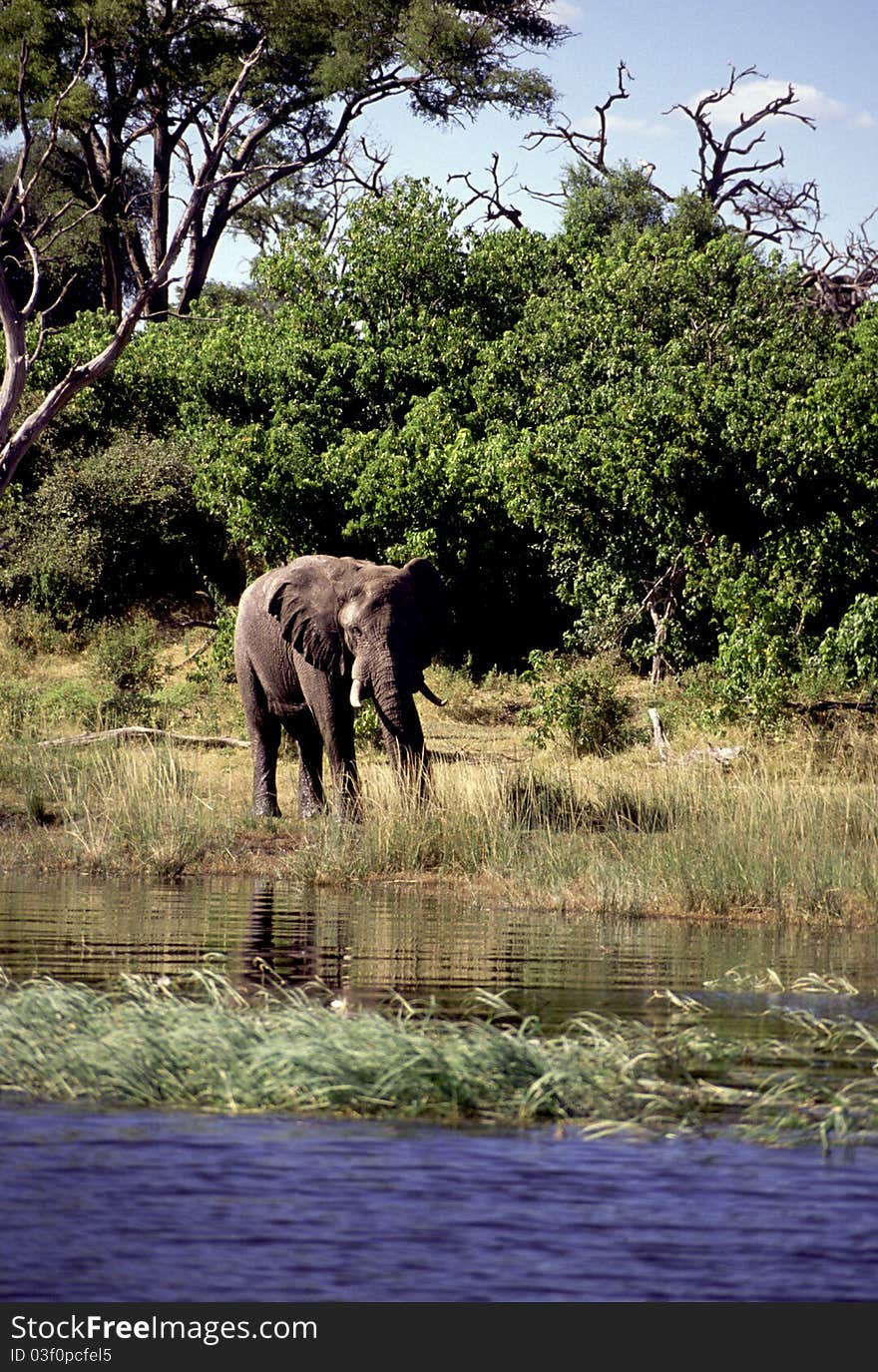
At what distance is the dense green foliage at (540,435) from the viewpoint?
2389 cm

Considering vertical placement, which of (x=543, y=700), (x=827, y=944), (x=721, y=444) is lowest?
(x=827, y=944)

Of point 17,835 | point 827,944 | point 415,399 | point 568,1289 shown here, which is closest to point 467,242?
point 415,399

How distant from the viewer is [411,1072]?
7.19m

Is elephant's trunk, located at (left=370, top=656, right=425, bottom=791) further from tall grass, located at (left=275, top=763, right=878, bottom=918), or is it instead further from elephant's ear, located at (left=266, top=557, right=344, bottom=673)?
elephant's ear, located at (left=266, top=557, right=344, bottom=673)

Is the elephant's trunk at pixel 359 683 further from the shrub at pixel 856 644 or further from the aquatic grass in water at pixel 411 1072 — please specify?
the aquatic grass in water at pixel 411 1072

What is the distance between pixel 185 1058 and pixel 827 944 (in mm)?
6267

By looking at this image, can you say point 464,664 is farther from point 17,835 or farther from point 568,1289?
point 568,1289

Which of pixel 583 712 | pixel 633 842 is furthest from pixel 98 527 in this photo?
pixel 633 842

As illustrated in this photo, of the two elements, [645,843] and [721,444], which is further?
[721,444]

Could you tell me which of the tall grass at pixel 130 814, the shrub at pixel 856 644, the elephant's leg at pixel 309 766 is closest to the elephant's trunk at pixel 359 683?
the elephant's leg at pixel 309 766

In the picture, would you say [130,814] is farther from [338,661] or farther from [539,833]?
[539,833]

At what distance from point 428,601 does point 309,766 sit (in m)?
2.34

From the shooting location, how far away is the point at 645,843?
51.4 feet

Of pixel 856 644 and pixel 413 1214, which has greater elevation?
pixel 856 644
